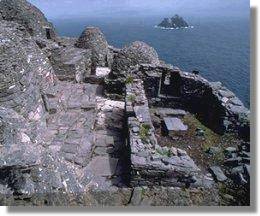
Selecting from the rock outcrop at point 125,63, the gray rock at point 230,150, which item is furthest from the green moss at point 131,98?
the gray rock at point 230,150

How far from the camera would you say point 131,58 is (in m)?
12.5

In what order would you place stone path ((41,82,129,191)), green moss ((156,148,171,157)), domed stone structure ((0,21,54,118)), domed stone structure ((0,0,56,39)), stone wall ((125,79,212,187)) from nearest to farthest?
stone wall ((125,79,212,187)) → green moss ((156,148,171,157)) → stone path ((41,82,129,191)) → domed stone structure ((0,21,54,118)) → domed stone structure ((0,0,56,39))

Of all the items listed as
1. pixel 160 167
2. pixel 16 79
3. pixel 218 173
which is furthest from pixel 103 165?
pixel 16 79

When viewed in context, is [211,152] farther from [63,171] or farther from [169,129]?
[63,171]

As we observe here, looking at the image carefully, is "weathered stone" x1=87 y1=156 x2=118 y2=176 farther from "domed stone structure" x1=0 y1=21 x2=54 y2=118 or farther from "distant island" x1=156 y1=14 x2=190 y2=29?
"distant island" x1=156 y1=14 x2=190 y2=29

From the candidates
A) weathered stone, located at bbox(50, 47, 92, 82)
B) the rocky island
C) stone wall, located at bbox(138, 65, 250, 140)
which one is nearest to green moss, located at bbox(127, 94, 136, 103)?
the rocky island

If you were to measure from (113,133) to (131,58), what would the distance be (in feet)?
14.7

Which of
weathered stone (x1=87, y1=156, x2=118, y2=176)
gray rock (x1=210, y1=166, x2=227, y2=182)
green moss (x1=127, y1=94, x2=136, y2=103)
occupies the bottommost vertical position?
gray rock (x1=210, y1=166, x2=227, y2=182)

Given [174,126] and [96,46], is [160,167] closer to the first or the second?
[174,126]

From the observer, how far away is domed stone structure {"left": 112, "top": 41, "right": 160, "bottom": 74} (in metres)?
12.4

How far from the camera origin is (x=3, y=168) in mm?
4746

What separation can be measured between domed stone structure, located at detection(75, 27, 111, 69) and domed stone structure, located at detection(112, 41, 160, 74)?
6.42 feet

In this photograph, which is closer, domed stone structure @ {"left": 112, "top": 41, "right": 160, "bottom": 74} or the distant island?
domed stone structure @ {"left": 112, "top": 41, "right": 160, "bottom": 74}

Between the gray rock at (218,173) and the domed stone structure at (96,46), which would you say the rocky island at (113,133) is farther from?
the domed stone structure at (96,46)
